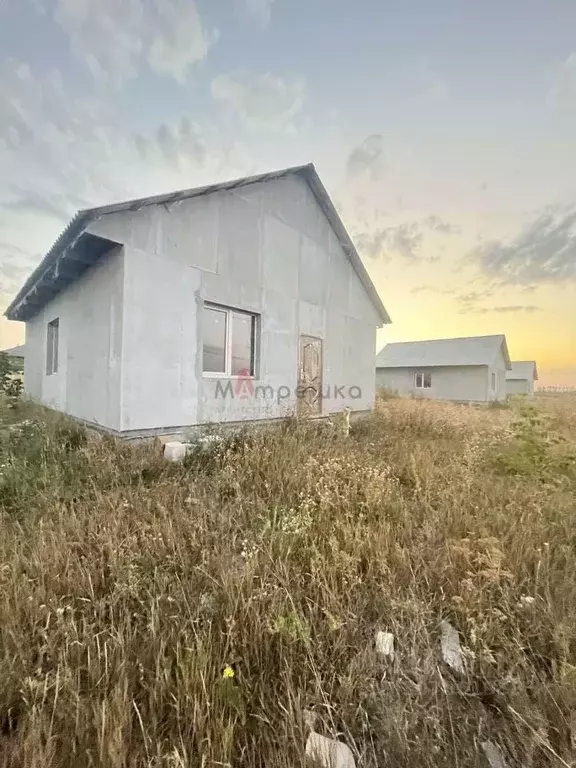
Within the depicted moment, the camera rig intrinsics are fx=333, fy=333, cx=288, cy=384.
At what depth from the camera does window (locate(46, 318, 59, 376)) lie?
9023 mm

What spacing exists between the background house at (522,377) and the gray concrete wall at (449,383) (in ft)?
55.7

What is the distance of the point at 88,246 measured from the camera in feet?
17.3

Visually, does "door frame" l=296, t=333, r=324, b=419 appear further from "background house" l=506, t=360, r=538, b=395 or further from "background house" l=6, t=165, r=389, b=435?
"background house" l=506, t=360, r=538, b=395

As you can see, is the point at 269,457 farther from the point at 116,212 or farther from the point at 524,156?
the point at 524,156

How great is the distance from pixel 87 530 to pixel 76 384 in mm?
4666

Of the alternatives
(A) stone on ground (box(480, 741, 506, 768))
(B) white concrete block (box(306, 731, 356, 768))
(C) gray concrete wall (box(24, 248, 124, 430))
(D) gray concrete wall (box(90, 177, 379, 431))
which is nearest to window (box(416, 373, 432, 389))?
(D) gray concrete wall (box(90, 177, 379, 431))

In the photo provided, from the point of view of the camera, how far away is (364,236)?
1090 centimetres

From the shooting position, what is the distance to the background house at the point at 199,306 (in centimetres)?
524

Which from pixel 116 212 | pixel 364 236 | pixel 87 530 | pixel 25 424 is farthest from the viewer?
pixel 364 236

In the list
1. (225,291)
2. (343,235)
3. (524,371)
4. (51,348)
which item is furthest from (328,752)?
(524,371)

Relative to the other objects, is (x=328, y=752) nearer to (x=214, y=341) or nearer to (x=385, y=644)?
(x=385, y=644)

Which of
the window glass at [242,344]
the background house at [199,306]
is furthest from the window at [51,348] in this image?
the window glass at [242,344]

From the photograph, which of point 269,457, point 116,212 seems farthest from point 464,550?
point 116,212

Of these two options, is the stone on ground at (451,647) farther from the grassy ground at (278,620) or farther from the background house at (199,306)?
the background house at (199,306)
